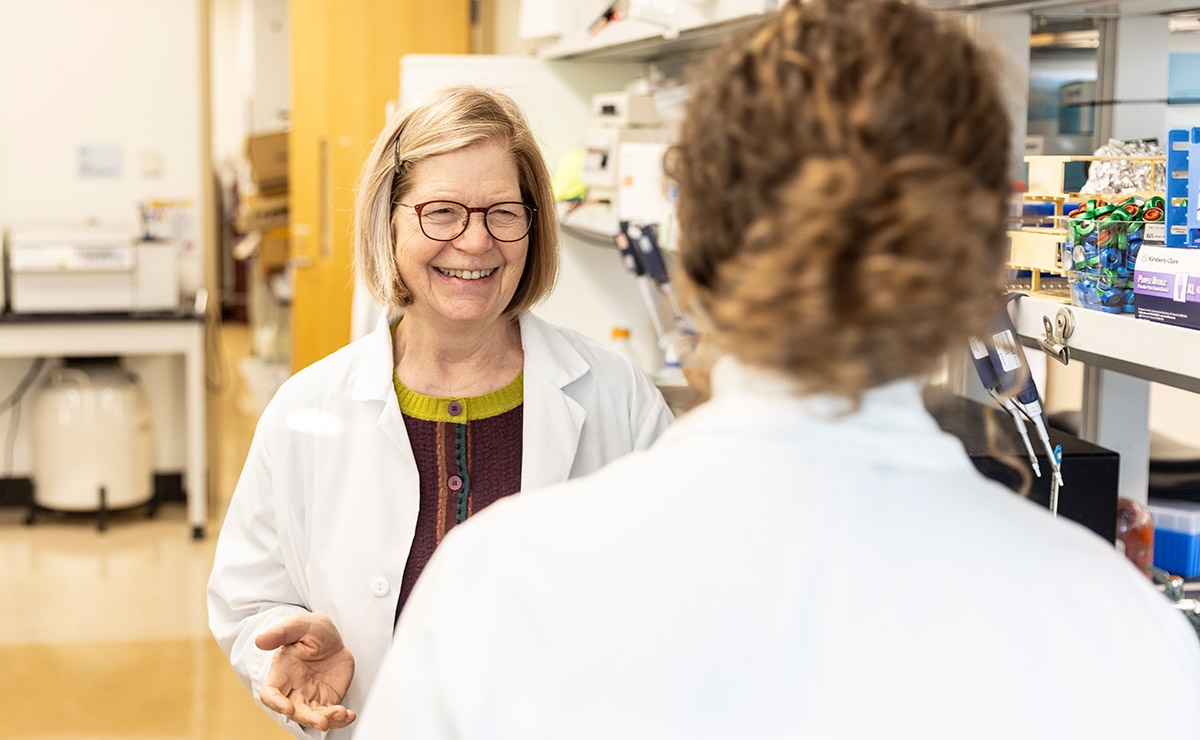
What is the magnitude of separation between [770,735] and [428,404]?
0.90 meters

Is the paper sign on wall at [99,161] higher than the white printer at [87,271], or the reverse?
the paper sign on wall at [99,161]

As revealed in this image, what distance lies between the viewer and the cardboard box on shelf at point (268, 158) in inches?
244

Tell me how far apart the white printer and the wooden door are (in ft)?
1.85

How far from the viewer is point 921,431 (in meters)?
0.70

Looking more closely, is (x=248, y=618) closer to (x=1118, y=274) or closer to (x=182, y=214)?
(x=1118, y=274)

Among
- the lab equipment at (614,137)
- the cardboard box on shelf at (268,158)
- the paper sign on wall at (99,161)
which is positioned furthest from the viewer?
the cardboard box on shelf at (268,158)

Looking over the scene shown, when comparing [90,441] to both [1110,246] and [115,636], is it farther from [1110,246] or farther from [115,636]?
[1110,246]

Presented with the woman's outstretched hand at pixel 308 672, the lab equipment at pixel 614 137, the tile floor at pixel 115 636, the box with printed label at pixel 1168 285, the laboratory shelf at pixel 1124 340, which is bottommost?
the tile floor at pixel 115 636

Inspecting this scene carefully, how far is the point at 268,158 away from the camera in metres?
6.28

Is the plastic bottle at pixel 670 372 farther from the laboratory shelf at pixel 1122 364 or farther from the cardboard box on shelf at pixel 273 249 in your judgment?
the cardboard box on shelf at pixel 273 249

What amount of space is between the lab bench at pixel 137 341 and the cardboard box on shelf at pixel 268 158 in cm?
167

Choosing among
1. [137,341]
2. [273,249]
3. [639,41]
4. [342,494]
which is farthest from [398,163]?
[273,249]

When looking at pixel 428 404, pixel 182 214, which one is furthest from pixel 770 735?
pixel 182 214

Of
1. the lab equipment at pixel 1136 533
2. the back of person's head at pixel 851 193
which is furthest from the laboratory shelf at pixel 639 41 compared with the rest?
the back of person's head at pixel 851 193
